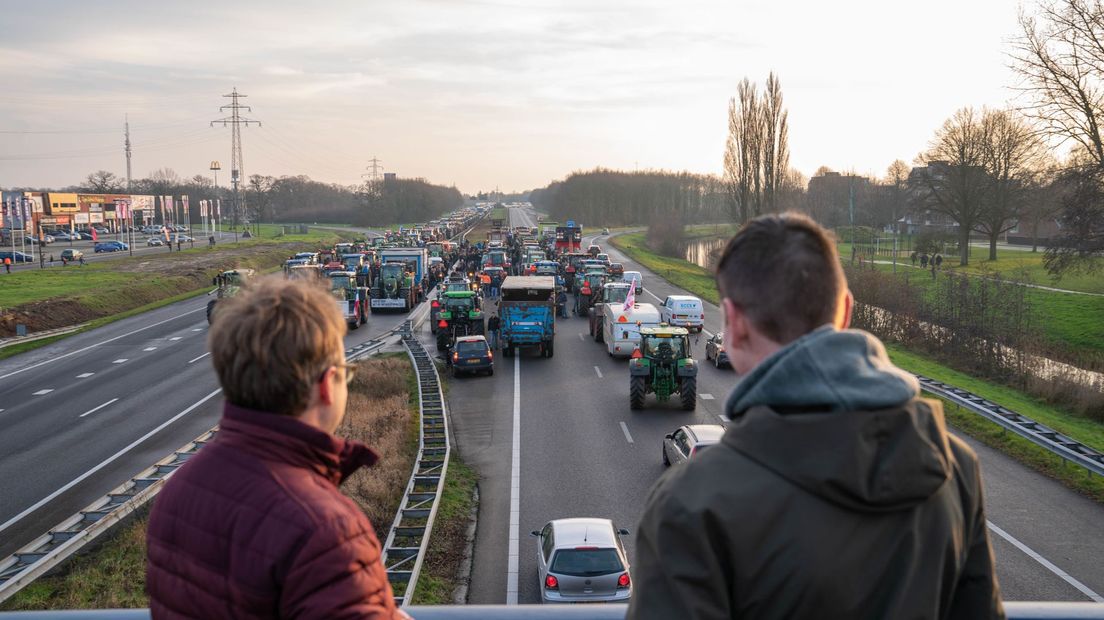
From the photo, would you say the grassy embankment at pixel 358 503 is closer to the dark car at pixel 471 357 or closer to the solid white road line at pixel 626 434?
the dark car at pixel 471 357

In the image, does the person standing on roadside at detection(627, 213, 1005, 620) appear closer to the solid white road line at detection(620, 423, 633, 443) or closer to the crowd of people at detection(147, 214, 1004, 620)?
the crowd of people at detection(147, 214, 1004, 620)

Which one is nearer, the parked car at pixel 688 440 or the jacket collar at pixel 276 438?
the jacket collar at pixel 276 438

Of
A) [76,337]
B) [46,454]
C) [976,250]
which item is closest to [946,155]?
[976,250]

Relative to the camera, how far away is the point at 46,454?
23.8 meters

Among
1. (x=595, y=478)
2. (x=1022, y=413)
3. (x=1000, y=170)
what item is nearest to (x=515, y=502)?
(x=595, y=478)

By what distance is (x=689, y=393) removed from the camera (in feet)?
88.0

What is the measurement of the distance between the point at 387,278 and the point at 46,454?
29.5 metres

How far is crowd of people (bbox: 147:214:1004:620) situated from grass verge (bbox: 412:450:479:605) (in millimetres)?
11913

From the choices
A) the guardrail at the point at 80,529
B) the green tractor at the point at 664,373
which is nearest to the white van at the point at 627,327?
the green tractor at the point at 664,373

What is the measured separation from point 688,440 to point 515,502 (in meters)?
3.92

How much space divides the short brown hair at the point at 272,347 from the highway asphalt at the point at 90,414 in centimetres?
1750

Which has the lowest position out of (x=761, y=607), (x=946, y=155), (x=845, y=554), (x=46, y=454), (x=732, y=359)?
(x=46, y=454)

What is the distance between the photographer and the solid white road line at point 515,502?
575 inches

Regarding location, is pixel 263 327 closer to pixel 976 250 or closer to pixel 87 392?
pixel 87 392
